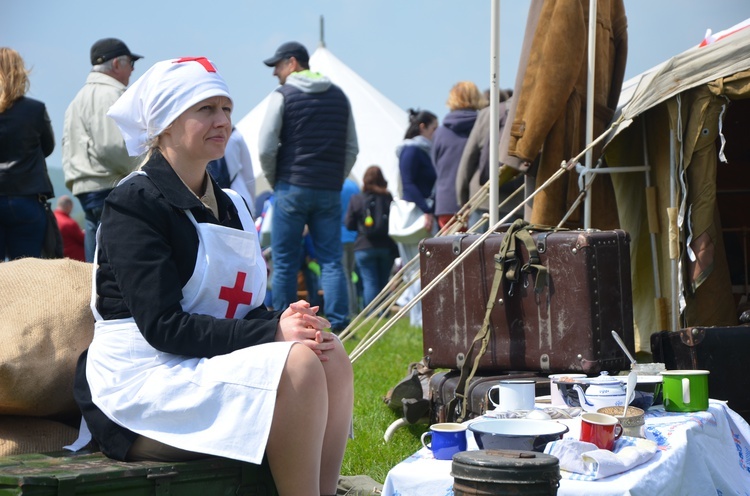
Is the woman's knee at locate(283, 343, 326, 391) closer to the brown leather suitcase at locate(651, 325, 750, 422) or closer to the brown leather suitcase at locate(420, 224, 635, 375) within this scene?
the brown leather suitcase at locate(420, 224, 635, 375)

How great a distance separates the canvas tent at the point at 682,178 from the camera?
400 centimetres

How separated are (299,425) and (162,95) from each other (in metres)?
0.97

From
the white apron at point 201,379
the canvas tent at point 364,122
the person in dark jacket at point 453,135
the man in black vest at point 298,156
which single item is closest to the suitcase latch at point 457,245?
the white apron at point 201,379

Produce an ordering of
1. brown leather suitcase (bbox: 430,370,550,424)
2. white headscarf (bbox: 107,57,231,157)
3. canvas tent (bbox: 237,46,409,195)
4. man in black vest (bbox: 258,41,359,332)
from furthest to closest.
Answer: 1. canvas tent (bbox: 237,46,409,195)
2. man in black vest (bbox: 258,41,359,332)
3. brown leather suitcase (bbox: 430,370,550,424)
4. white headscarf (bbox: 107,57,231,157)


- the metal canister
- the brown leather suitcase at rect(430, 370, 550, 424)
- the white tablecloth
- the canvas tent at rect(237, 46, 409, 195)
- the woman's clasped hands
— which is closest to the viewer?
the metal canister

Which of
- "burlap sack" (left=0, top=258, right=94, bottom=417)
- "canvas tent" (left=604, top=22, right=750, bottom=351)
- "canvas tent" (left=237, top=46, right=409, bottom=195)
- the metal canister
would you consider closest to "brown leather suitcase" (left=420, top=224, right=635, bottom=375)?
"canvas tent" (left=604, top=22, right=750, bottom=351)

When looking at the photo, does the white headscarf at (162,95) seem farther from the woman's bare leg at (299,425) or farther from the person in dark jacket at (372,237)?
the person in dark jacket at (372,237)

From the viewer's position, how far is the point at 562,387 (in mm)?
2930

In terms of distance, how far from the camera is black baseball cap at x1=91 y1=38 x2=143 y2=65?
19.0 ft

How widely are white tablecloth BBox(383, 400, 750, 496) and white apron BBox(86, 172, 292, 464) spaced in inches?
15.3

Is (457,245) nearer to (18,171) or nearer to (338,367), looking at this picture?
(338,367)

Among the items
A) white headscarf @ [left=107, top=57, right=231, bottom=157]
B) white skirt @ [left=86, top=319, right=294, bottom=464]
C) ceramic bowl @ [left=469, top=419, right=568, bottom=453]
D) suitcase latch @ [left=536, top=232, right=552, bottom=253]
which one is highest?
white headscarf @ [left=107, top=57, right=231, bottom=157]

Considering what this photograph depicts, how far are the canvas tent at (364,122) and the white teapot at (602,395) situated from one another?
10.4 meters

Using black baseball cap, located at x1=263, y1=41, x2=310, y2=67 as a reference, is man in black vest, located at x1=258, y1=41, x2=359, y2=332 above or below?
below
